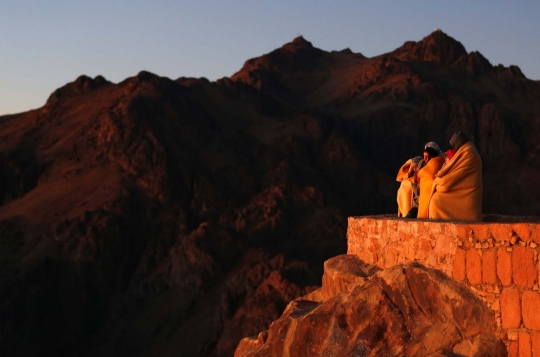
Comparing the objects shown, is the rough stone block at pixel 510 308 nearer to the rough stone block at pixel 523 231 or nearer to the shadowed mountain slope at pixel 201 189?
the rough stone block at pixel 523 231

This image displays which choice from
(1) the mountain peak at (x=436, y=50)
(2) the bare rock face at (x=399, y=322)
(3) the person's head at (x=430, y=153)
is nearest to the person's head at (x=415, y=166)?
(3) the person's head at (x=430, y=153)

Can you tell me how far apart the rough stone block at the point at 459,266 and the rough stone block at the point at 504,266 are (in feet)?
1.13

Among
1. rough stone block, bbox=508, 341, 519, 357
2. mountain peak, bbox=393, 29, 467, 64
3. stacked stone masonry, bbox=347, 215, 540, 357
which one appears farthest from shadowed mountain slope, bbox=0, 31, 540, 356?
rough stone block, bbox=508, 341, 519, 357

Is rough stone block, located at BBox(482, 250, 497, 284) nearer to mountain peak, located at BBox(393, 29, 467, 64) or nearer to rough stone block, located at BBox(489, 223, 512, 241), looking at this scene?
rough stone block, located at BBox(489, 223, 512, 241)

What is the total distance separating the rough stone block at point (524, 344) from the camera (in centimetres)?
696

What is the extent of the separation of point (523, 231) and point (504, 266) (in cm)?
31

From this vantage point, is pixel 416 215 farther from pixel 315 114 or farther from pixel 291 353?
pixel 315 114

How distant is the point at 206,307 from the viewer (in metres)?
31.2

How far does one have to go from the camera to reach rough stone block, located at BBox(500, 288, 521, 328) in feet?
23.1

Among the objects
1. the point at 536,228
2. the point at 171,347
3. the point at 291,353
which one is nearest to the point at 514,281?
the point at 536,228

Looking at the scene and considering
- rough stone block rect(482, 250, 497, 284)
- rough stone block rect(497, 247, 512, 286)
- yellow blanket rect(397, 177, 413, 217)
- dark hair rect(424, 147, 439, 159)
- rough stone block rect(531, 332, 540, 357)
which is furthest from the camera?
yellow blanket rect(397, 177, 413, 217)

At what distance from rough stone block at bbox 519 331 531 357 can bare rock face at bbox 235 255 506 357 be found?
141 millimetres

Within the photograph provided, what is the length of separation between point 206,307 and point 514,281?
970 inches

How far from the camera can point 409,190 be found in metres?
10.5
